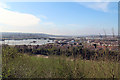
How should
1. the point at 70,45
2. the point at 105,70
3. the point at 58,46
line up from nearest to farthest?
the point at 105,70 < the point at 70,45 < the point at 58,46

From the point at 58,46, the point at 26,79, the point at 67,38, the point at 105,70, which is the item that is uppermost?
the point at 67,38

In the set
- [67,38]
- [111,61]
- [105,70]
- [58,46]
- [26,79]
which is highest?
[67,38]

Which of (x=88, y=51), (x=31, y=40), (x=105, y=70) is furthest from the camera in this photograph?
(x=31, y=40)

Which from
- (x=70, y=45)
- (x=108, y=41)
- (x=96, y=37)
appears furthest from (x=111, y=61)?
(x=70, y=45)

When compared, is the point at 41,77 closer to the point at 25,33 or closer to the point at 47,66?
the point at 47,66

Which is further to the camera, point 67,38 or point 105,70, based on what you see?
point 67,38

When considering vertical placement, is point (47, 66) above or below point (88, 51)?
below

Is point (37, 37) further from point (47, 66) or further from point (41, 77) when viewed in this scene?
point (41, 77)

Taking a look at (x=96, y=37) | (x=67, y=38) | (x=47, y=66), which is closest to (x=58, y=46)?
(x=67, y=38)

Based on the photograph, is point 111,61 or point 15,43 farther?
point 15,43
